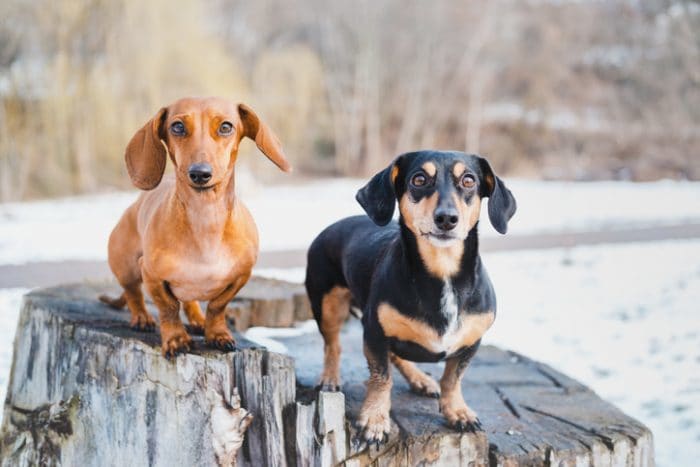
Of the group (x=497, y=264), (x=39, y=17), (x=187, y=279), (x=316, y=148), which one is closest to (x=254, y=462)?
(x=187, y=279)

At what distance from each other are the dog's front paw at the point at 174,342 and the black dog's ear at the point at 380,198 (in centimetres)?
89

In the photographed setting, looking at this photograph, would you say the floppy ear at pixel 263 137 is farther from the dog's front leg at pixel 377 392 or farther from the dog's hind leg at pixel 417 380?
the dog's hind leg at pixel 417 380

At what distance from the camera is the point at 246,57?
26.1m

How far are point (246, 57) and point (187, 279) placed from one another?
2488cm

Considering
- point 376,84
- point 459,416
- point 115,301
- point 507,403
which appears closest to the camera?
point 459,416

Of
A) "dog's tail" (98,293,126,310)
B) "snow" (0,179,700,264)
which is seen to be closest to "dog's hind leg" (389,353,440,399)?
"dog's tail" (98,293,126,310)

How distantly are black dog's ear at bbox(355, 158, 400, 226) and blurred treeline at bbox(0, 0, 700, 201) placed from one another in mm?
14669

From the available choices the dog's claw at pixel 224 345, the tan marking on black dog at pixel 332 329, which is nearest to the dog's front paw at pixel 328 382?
the tan marking on black dog at pixel 332 329

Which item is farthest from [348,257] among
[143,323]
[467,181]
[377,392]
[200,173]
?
[143,323]

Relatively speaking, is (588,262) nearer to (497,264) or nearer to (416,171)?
(497,264)

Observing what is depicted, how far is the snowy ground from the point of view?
4.94m

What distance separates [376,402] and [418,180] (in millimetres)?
860

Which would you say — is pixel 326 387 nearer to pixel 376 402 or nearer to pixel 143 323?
pixel 376 402

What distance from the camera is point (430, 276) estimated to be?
7.98ft
